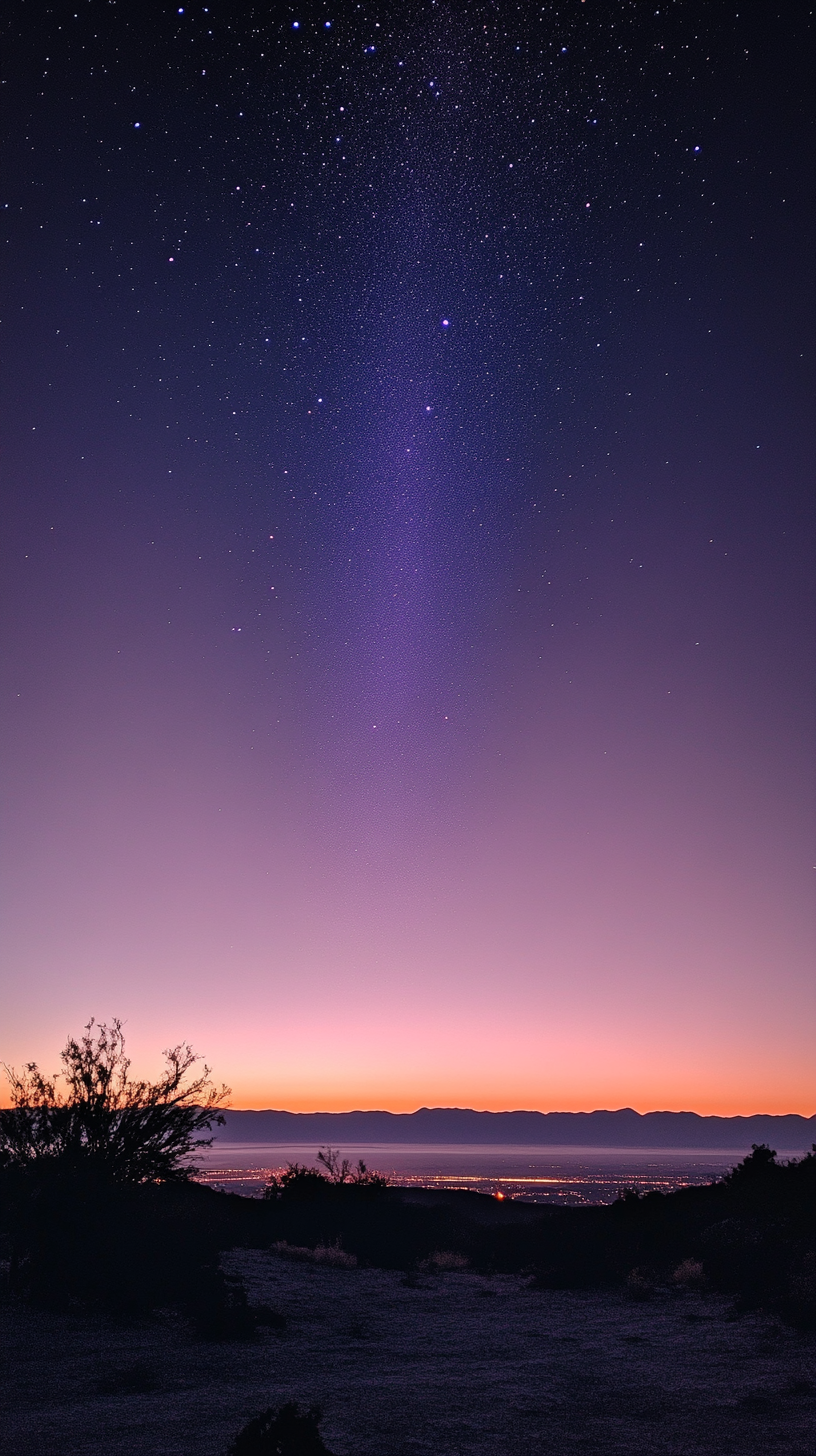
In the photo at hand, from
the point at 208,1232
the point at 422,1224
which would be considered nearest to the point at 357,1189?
the point at 422,1224

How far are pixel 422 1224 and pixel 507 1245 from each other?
244 centimetres

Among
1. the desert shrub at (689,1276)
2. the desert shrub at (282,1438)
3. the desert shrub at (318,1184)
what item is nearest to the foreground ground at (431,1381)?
the desert shrub at (282,1438)

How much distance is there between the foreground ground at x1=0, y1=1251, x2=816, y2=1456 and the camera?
8969 millimetres

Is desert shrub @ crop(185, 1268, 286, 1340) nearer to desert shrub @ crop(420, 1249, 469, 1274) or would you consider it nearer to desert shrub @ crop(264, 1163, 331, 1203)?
desert shrub @ crop(420, 1249, 469, 1274)

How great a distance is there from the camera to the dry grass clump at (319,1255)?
20.2 m

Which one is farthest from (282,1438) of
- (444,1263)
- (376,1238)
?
(376,1238)

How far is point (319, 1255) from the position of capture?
2039 centimetres

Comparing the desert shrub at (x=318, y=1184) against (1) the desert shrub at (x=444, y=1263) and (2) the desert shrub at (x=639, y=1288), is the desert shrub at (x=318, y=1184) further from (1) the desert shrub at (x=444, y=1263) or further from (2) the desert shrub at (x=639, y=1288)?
(2) the desert shrub at (x=639, y=1288)

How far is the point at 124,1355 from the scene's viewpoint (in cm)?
1191

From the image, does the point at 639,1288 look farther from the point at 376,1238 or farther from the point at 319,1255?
the point at 376,1238

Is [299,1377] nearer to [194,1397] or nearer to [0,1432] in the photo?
[194,1397]

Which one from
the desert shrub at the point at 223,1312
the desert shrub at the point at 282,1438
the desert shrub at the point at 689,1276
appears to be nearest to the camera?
the desert shrub at the point at 282,1438

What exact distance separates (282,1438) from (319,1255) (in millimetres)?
13558

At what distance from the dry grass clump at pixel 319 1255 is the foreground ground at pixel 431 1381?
13.2 feet
